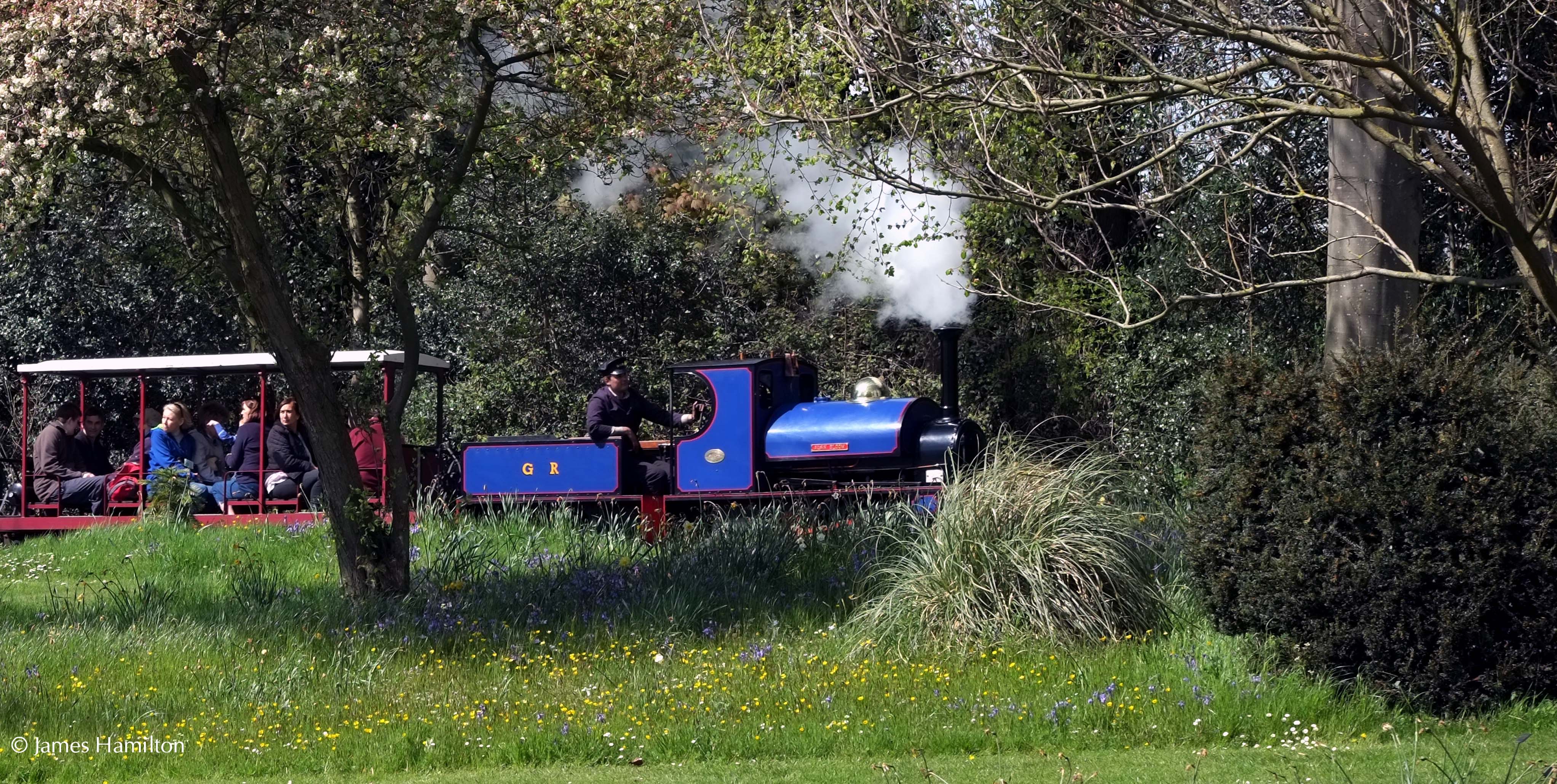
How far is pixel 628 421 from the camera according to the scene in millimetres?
14148

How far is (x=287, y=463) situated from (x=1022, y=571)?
9358 mm

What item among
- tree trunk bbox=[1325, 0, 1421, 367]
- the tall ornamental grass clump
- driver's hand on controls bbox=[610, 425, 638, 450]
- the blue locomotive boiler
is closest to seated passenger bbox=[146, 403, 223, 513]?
the blue locomotive boiler

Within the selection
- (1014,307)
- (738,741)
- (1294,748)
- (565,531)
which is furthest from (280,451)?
(1294,748)

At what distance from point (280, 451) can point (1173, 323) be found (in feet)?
31.0

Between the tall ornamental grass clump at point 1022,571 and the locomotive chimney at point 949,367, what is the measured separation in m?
5.24

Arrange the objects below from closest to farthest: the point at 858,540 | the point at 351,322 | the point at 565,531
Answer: the point at 351,322 < the point at 858,540 < the point at 565,531

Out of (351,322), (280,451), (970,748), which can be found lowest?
(970,748)

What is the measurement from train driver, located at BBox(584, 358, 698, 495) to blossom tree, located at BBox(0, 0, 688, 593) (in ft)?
9.53

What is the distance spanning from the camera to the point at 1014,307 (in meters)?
17.0

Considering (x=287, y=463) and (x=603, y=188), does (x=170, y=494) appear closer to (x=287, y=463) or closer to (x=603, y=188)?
(x=287, y=463)

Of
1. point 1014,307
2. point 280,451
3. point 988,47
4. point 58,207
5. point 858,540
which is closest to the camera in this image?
point 988,47

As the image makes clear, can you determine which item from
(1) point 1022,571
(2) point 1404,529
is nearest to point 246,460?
(1) point 1022,571

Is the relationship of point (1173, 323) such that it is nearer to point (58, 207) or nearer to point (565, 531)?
point (565, 531)

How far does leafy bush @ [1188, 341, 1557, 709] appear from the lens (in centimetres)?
642
